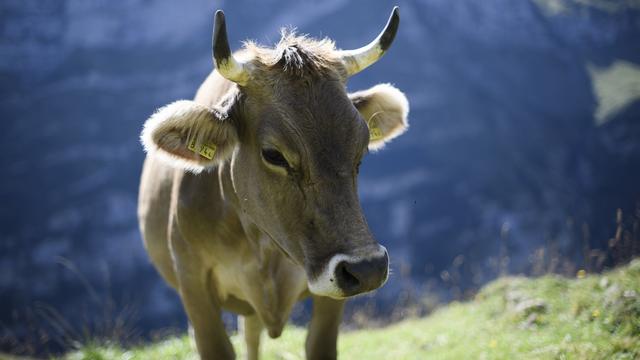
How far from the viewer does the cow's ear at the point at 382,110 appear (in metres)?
4.92

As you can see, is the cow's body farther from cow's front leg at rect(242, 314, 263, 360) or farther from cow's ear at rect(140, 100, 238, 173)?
cow's front leg at rect(242, 314, 263, 360)

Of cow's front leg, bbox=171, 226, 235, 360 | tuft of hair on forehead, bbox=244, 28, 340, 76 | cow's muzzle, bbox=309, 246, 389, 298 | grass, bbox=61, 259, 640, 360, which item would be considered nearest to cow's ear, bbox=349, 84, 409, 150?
tuft of hair on forehead, bbox=244, 28, 340, 76

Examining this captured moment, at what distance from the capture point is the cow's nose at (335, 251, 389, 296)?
3475 mm

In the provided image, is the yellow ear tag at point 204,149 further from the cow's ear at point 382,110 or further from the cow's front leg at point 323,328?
the cow's front leg at point 323,328

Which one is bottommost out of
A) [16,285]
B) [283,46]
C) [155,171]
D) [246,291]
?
[16,285]

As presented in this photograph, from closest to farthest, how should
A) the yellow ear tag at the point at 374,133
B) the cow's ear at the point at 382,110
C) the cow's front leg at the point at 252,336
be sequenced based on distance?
the cow's ear at the point at 382,110, the yellow ear tag at the point at 374,133, the cow's front leg at the point at 252,336

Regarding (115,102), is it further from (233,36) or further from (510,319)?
(510,319)

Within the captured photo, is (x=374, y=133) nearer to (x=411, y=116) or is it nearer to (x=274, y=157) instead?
(x=274, y=157)

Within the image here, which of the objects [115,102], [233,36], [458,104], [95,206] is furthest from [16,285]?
[458,104]

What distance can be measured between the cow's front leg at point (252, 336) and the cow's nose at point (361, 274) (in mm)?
3477

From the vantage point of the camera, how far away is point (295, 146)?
381cm

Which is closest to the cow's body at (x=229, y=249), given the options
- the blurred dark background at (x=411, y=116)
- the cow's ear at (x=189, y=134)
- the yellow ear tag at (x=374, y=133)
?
the cow's ear at (x=189, y=134)

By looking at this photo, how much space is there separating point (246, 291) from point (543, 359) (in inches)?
98.2

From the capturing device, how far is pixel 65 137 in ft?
392
